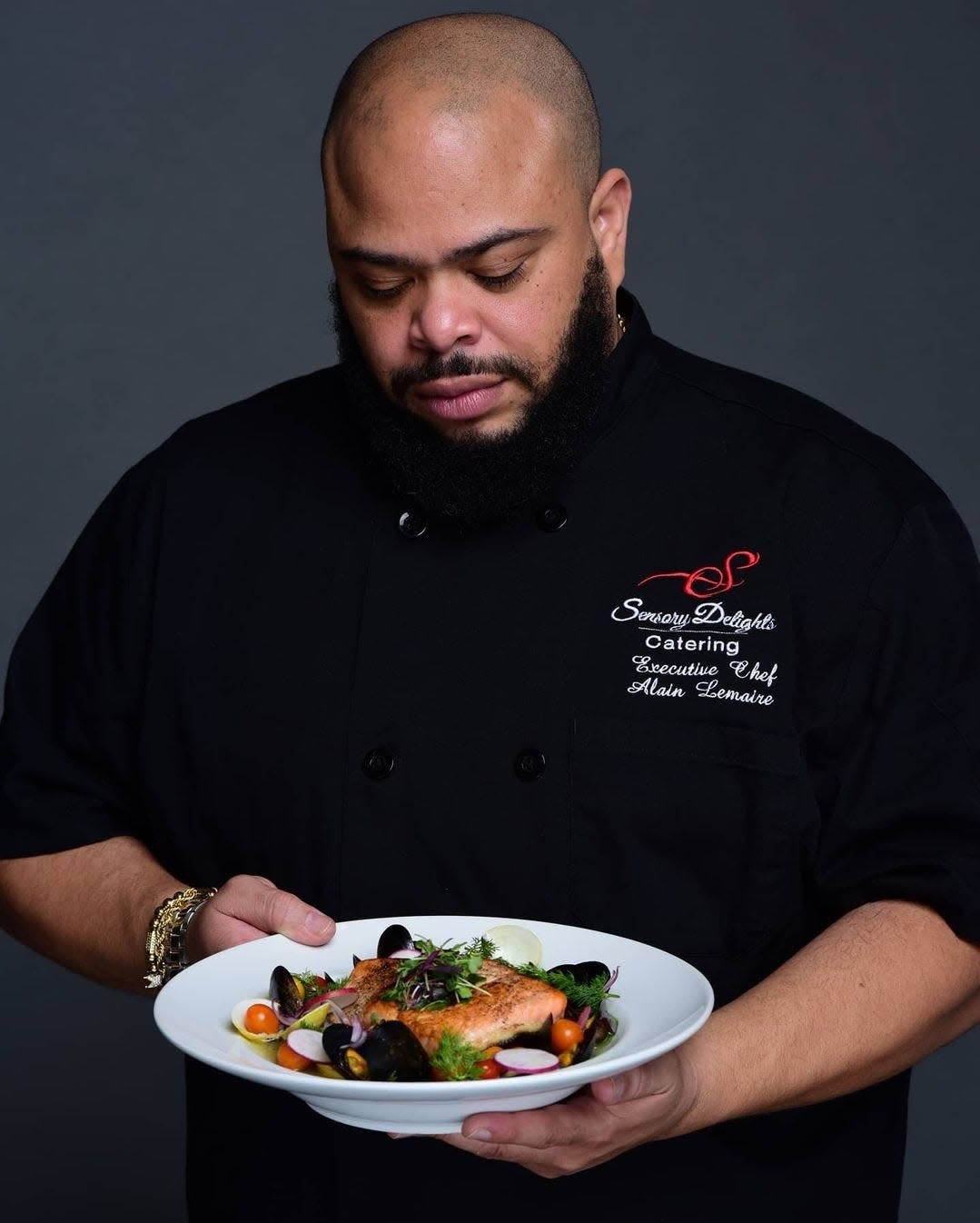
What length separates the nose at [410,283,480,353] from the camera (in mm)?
2164

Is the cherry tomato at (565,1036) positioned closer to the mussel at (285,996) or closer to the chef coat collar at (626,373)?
the mussel at (285,996)

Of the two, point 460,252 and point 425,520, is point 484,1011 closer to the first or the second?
point 425,520

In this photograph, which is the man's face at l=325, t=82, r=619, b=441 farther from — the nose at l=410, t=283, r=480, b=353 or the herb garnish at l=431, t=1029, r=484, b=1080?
the herb garnish at l=431, t=1029, r=484, b=1080

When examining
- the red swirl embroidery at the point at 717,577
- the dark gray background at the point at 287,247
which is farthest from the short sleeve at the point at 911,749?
the dark gray background at the point at 287,247

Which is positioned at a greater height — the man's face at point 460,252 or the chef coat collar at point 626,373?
the man's face at point 460,252

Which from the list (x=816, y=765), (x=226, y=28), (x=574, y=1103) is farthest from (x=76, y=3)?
(x=574, y=1103)

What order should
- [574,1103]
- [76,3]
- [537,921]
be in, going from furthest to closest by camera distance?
[76,3] < [537,921] < [574,1103]

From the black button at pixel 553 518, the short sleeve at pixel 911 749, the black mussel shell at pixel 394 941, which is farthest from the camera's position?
the black button at pixel 553 518

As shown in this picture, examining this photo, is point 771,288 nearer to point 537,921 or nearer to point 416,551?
point 416,551

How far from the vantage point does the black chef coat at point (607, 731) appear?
7.17 ft

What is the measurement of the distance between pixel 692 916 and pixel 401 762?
0.39m

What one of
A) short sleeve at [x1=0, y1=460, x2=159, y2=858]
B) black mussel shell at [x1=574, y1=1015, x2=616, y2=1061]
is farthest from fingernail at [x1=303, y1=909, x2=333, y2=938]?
short sleeve at [x1=0, y1=460, x2=159, y2=858]

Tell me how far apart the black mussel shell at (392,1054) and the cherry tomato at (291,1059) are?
3.0 inches

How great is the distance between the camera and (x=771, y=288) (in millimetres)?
4059
